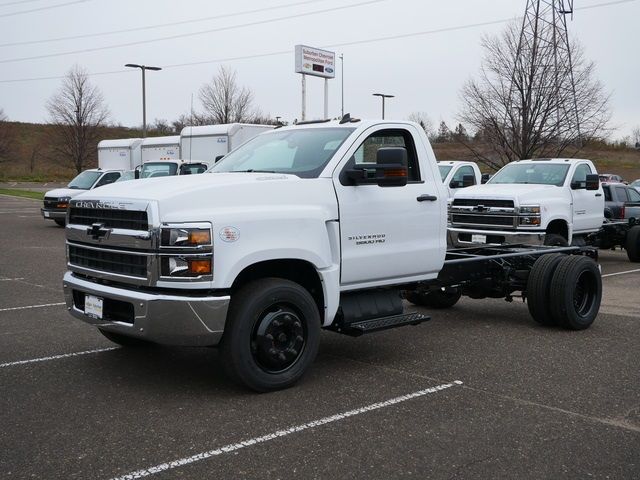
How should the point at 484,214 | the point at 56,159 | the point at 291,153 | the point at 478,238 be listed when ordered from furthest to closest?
1. the point at 56,159
2. the point at 484,214
3. the point at 478,238
4. the point at 291,153

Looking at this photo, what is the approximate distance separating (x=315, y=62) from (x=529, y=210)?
25553mm

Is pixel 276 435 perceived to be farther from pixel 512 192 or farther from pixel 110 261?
pixel 512 192

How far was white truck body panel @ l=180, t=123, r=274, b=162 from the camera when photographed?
23516 mm

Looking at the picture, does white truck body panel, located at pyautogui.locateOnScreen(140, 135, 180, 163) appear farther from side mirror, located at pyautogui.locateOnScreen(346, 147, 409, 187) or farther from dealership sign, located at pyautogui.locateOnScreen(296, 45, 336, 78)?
side mirror, located at pyautogui.locateOnScreen(346, 147, 409, 187)

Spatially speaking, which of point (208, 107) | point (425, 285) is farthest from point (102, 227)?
point (208, 107)

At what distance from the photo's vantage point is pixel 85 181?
23.8 meters

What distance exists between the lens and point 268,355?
5.34m

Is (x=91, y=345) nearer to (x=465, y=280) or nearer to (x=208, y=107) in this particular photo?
(x=465, y=280)

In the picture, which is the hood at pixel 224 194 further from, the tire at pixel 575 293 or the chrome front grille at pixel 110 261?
the tire at pixel 575 293

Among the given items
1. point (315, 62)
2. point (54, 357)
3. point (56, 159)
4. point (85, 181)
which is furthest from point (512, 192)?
point (56, 159)

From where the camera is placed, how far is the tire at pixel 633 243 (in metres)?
15.1

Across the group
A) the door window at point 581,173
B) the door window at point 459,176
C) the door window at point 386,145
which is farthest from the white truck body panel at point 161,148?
the door window at point 386,145

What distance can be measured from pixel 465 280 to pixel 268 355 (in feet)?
10.2

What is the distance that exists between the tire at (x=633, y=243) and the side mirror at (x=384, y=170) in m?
11.0
